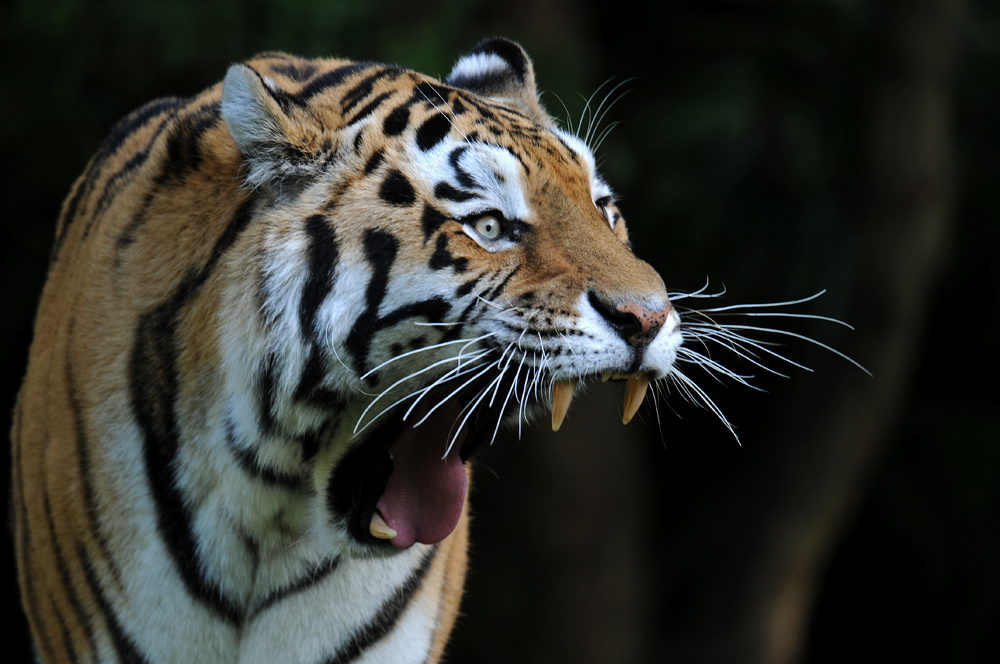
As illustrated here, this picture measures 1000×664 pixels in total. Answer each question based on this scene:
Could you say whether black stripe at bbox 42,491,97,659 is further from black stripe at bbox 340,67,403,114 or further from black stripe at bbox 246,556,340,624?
black stripe at bbox 340,67,403,114

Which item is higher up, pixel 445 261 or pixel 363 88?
pixel 363 88

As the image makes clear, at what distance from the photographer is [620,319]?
177 centimetres

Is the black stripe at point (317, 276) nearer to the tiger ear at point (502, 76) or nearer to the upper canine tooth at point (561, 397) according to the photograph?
the upper canine tooth at point (561, 397)

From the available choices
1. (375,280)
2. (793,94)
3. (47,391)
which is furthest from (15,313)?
(793,94)

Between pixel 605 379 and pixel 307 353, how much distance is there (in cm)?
57

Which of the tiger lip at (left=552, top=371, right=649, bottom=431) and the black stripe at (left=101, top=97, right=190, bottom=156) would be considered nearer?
the tiger lip at (left=552, top=371, right=649, bottom=431)

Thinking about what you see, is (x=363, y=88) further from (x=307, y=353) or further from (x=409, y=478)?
(x=409, y=478)

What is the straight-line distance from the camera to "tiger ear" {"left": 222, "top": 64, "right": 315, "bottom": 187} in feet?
6.06

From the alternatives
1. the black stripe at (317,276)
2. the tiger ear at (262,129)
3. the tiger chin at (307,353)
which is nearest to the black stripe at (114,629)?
the tiger chin at (307,353)

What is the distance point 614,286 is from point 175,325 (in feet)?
2.94

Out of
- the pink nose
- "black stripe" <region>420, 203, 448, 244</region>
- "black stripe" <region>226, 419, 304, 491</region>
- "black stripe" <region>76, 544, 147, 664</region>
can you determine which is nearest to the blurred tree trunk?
the pink nose

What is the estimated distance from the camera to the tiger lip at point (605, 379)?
1.84 meters

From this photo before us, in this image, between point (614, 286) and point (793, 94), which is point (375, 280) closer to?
point (614, 286)

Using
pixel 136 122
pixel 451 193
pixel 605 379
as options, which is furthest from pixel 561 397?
pixel 136 122
